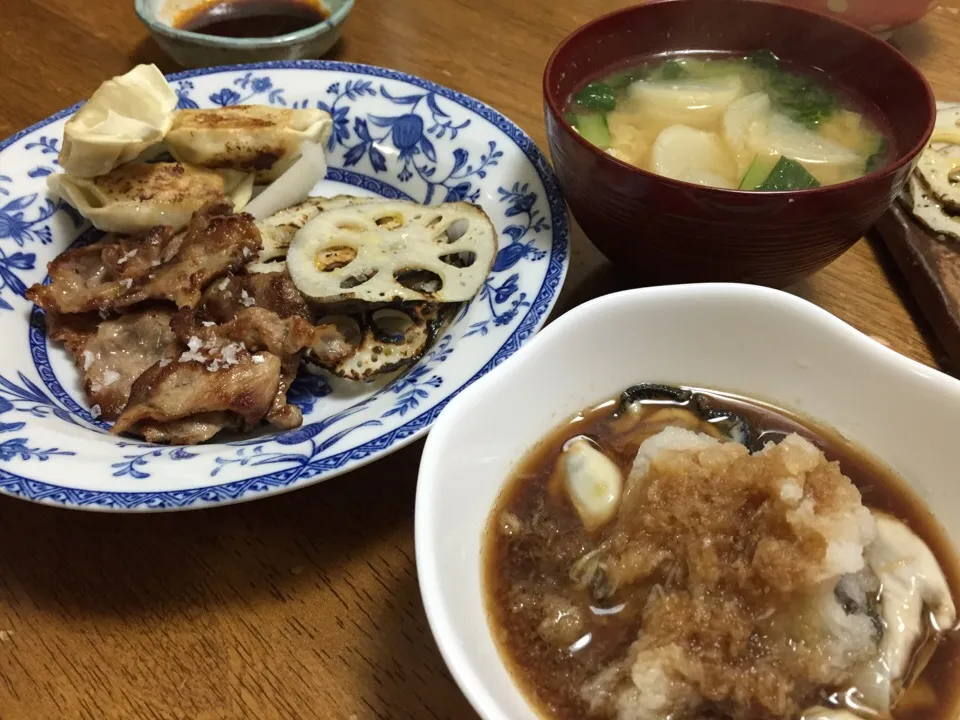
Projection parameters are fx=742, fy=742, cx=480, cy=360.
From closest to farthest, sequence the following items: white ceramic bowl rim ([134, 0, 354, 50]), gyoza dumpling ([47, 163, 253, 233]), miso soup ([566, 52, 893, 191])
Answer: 1. miso soup ([566, 52, 893, 191])
2. gyoza dumpling ([47, 163, 253, 233])
3. white ceramic bowl rim ([134, 0, 354, 50])

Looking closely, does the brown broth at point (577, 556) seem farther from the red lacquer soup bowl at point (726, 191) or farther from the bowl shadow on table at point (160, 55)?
the bowl shadow on table at point (160, 55)

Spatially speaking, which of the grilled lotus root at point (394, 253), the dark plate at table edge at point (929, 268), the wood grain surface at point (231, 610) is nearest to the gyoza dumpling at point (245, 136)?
the grilled lotus root at point (394, 253)

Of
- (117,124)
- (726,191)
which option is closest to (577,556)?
(726,191)

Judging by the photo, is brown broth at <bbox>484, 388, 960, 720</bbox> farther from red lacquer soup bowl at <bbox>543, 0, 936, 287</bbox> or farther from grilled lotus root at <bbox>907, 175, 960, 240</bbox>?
grilled lotus root at <bbox>907, 175, 960, 240</bbox>

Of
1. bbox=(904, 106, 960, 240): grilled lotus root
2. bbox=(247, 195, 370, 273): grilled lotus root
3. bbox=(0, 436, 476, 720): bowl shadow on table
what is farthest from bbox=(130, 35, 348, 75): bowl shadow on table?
bbox=(904, 106, 960, 240): grilled lotus root

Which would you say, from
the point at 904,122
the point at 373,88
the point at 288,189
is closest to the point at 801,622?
the point at 904,122

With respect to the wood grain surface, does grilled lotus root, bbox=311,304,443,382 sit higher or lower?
higher

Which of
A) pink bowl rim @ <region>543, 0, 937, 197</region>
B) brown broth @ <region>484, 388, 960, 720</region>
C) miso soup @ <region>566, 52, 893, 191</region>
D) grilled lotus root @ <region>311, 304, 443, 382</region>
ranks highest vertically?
pink bowl rim @ <region>543, 0, 937, 197</region>
